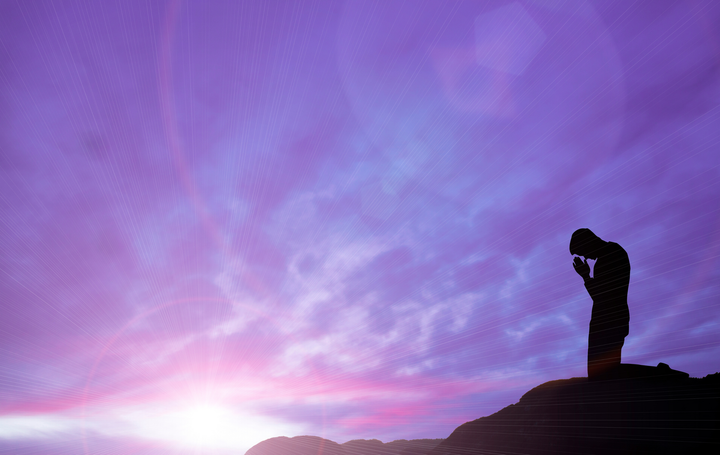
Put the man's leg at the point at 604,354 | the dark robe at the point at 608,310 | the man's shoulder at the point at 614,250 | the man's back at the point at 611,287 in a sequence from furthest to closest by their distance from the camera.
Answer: the man's shoulder at the point at 614,250 < the man's back at the point at 611,287 < the dark robe at the point at 608,310 < the man's leg at the point at 604,354

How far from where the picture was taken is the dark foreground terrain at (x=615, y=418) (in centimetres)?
2014

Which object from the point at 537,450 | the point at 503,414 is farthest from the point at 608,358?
the point at 503,414

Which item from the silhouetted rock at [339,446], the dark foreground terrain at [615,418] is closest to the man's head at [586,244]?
the dark foreground terrain at [615,418]

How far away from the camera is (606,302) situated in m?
27.2

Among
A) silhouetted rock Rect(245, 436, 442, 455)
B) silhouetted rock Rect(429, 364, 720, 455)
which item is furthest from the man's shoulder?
silhouetted rock Rect(245, 436, 442, 455)

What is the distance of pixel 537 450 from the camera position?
26.2m

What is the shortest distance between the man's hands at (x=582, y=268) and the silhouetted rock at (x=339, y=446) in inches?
1533

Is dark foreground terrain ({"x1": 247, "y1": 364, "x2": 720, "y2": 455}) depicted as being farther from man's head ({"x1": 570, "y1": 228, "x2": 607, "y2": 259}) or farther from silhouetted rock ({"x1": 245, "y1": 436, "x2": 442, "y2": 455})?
silhouetted rock ({"x1": 245, "y1": 436, "x2": 442, "y2": 455})

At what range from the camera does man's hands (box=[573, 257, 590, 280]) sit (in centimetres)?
2883

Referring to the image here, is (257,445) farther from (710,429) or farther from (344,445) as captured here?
(710,429)

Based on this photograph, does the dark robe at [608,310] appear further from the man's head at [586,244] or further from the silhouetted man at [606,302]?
the man's head at [586,244]

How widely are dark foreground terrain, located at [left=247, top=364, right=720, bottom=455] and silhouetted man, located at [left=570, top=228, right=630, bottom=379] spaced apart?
129cm

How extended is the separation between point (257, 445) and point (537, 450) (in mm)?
161874

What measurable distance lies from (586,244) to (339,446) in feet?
291
